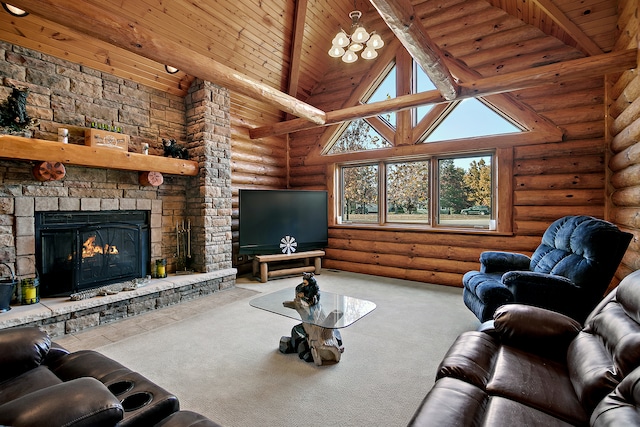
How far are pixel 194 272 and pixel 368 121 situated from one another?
3901mm

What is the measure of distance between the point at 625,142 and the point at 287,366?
4066 mm

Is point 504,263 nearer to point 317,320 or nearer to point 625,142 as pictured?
point 625,142

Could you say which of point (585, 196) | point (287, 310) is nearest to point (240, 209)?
point (287, 310)

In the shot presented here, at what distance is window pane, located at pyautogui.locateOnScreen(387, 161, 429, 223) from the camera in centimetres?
516

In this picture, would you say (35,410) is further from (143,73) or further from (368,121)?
(368,121)

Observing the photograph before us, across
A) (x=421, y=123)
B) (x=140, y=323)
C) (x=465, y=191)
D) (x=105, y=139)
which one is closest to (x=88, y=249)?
(x=140, y=323)

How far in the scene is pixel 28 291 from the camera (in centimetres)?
305

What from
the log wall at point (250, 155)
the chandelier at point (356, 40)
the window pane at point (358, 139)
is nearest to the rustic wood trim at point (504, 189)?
the window pane at point (358, 139)

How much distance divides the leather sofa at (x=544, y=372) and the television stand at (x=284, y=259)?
366 centimetres

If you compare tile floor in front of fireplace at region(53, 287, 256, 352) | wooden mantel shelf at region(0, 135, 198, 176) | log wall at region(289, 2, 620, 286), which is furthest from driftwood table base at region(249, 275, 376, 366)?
log wall at region(289, 2, 620, 286)

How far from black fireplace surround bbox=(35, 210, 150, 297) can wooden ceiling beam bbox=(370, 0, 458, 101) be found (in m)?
3.82

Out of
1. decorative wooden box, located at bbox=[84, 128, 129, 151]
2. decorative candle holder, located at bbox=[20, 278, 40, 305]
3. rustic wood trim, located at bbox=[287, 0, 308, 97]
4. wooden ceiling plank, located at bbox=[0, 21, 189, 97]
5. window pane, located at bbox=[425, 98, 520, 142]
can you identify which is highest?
rustic wood trim, located at bbox=[287, 0, 308, 97]

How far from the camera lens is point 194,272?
4.48 m

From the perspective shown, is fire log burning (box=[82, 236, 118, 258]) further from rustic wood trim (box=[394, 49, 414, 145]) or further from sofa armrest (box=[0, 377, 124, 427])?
rustic wood trim (box=[394, 49, 414, 145])
